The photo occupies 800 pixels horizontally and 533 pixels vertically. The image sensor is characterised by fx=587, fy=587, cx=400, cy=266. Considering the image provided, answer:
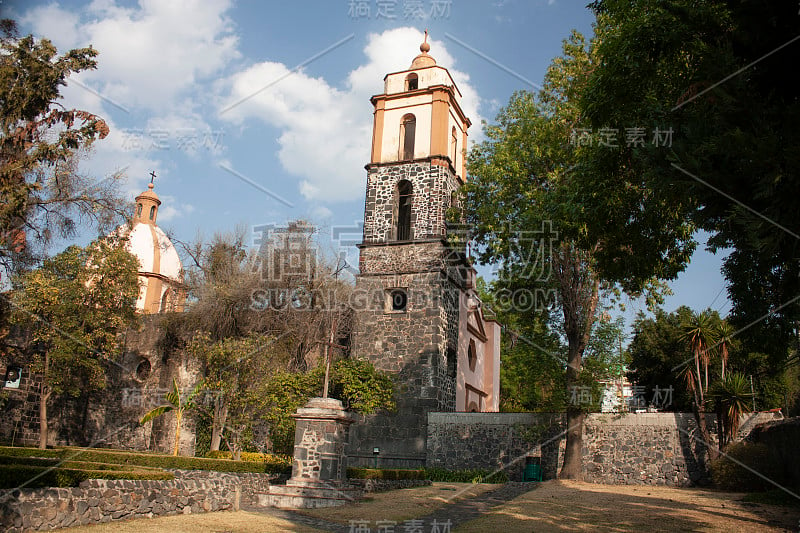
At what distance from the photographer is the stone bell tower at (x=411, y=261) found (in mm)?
20719

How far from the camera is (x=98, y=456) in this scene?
1475 centimetres

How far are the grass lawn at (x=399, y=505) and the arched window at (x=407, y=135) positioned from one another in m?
13.5

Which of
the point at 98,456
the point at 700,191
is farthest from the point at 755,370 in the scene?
the point at 98,456

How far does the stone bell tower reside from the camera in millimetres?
20719

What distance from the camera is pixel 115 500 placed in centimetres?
834

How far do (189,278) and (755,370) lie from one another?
87.6 feet

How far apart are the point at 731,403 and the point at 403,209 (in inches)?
525

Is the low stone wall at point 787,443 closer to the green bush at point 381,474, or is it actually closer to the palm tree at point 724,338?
the palm tree at point 724,338

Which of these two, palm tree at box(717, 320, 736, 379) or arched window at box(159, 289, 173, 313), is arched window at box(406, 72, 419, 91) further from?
arched window at box(159, 289, 173, 313)

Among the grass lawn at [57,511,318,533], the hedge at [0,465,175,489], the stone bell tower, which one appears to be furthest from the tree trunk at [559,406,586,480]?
the hedge at [0,465,175,489]

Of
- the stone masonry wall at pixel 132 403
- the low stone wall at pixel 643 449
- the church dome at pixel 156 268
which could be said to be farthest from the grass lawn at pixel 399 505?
the church dome at pixel 156 268

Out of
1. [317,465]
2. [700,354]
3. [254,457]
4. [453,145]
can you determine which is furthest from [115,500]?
[453,145]

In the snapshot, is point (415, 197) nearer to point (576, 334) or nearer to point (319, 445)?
point (576, 334)

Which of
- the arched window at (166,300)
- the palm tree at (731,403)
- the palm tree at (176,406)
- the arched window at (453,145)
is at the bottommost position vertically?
the palm tree at (176,406)
